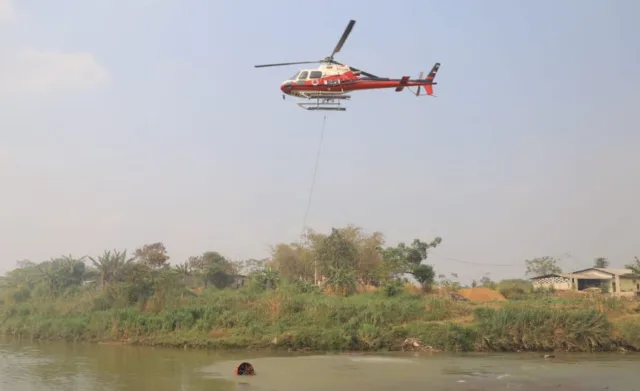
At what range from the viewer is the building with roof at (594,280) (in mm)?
45250

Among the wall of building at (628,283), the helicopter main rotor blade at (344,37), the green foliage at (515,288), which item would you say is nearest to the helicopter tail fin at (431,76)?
the helicopter main rotor blade at (344,37)

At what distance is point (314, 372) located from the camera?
59.7 feet

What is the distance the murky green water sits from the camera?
1606cm

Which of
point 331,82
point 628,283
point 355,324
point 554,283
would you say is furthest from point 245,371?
point 628,283

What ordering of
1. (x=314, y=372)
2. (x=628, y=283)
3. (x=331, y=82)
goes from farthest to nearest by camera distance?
(x=628, y=283)
(x=331, y=82)
(x=314, y=372)

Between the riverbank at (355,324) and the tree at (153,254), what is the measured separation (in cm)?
2623

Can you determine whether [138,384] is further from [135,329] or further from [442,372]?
[135,329]

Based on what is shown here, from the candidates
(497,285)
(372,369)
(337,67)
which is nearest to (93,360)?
(372,369)

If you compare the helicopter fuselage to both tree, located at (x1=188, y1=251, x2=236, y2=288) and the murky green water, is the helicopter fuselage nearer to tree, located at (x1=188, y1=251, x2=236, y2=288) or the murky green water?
the murky green water

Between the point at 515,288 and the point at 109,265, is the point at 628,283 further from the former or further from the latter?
the point at 109,265

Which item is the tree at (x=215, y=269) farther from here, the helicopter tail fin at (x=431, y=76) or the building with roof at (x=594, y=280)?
the helicopter tail fin at (x=431, y=76)

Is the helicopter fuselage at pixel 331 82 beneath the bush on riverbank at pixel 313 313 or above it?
above

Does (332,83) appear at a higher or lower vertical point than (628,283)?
higher

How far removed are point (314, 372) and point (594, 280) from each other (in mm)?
37871
